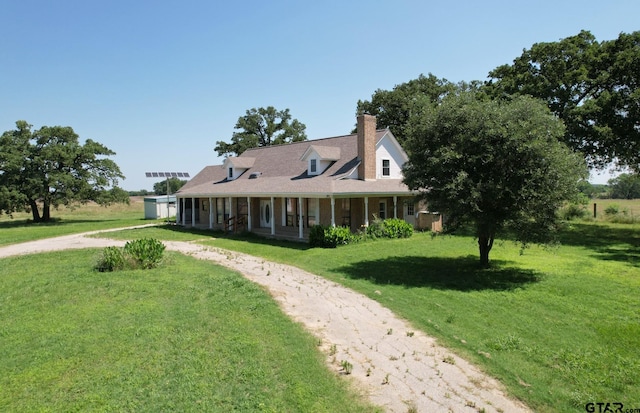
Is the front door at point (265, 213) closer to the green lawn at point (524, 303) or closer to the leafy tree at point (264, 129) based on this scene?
the green lawn at point (524, 303)

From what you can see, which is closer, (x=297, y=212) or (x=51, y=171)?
(x=297, y=212)

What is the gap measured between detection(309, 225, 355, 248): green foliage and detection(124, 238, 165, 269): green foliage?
7513mm

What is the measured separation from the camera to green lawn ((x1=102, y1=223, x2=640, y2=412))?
20.2 feet

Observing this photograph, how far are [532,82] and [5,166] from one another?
43.5 metres

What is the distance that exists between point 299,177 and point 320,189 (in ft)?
17.7

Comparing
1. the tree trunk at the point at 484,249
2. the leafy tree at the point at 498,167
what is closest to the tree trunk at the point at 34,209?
the leafy tree at the point at 498,167

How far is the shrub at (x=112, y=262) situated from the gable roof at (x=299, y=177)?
30.8 feet

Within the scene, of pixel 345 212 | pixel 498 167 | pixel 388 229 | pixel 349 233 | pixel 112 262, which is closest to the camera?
pixel 498 167

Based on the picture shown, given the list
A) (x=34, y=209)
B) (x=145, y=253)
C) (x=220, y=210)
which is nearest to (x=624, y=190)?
(x=220, y=210)

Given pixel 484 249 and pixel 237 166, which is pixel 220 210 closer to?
pixel 237 166

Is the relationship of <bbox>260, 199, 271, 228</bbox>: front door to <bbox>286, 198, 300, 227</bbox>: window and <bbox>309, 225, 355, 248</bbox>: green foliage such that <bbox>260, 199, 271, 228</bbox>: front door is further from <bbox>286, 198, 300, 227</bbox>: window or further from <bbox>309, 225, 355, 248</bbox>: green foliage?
<bbox>309, 225, 355, 248</bbox>: green foliage

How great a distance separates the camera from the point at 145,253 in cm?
1390

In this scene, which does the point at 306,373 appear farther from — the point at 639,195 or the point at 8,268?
the point at 639,195

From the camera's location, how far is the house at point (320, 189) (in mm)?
21797
